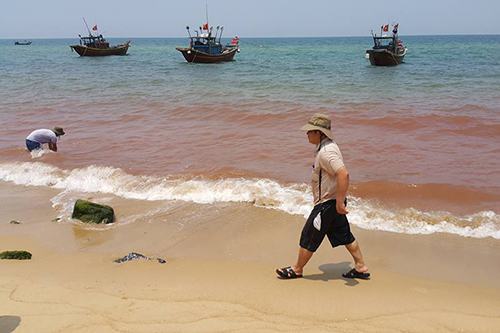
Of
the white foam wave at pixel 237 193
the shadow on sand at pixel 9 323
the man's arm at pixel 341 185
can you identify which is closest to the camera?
the shadow on sand at pixel 9 323

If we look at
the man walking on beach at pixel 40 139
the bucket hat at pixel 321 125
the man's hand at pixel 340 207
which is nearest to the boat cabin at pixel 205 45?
the man walking on beach at pixel 40 139

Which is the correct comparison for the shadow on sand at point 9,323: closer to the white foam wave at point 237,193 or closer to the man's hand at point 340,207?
the man's hand at point 340,207

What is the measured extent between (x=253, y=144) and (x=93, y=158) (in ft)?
10.6

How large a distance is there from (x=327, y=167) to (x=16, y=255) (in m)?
3.23

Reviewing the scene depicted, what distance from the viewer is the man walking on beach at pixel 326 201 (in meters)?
3.86

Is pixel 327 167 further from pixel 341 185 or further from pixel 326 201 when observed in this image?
pixel 326 201

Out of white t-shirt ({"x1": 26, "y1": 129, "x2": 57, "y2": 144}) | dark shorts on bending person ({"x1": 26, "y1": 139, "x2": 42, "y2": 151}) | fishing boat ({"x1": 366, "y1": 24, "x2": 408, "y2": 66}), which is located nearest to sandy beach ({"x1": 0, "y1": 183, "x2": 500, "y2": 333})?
white t-shirt ({"x1": 26, "y1": 129, "x2": 57, "y2": 144})

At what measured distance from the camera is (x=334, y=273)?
Answer: 433 centimetres

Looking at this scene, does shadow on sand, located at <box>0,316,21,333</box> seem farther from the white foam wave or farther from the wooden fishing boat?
the wooden fishing boat

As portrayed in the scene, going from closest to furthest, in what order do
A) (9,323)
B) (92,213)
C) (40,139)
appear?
(9,323) → (92,213) → (40,139)

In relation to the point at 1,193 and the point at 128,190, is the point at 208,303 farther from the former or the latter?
the point at 1,193

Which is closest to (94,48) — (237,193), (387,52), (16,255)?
(387,52)

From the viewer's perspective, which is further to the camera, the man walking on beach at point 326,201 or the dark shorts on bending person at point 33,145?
the dark shorts on bending person at point 33,145

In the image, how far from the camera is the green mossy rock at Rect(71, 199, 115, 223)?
19.0 ft
